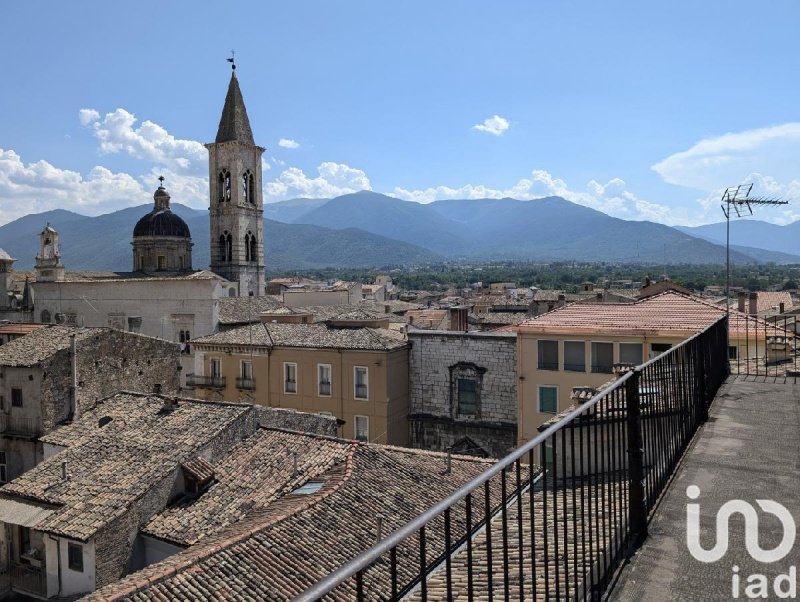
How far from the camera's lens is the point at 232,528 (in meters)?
14.0

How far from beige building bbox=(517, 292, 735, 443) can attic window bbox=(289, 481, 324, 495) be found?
12151 millimetres

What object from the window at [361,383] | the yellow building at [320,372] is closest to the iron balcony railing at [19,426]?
the yellow building at [320,372]

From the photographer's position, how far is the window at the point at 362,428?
29.5m

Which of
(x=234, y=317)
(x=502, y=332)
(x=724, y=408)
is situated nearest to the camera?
(x=724, y=408)

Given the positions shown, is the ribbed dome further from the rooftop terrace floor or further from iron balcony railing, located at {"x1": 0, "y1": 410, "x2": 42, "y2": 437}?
the rooftop terrace floor

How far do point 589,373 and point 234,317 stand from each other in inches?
988

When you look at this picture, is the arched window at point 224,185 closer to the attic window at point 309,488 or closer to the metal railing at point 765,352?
the metal railing at point 765,352

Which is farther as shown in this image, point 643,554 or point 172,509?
point 172,509

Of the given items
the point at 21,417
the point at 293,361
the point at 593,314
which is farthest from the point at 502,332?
the point at 21,417

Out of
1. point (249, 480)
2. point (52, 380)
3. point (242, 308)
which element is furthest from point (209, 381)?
point (249, 480)

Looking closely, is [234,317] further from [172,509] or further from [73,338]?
[172,509]

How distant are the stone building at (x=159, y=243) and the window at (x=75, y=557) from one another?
5017 centimetres

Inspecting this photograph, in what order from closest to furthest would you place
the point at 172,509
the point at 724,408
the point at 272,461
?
the point at 724,408
the point at 172,509
the point at 272,461

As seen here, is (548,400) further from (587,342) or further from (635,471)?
(635,471)
